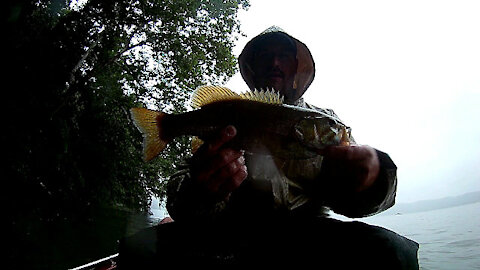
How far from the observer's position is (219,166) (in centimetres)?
219

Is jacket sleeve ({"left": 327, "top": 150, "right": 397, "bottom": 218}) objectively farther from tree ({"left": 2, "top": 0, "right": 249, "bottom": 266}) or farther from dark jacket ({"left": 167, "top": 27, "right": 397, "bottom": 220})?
tree ({"left": 2, "top": 0, "right": 249, "bottom": 266})

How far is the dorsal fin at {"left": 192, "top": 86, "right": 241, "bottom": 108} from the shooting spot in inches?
92.0

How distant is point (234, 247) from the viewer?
235 cm

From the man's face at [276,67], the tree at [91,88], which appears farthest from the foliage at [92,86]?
the man's face at [276,67]

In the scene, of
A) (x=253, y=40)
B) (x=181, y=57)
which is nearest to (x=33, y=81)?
(x=181, y=57)

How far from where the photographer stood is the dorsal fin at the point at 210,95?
2.34 meters

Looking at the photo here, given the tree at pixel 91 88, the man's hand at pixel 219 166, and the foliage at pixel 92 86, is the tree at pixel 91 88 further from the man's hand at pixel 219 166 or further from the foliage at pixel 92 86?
the man's hand at pixel 219 166

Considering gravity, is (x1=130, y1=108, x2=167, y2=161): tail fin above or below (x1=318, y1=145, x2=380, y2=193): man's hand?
above

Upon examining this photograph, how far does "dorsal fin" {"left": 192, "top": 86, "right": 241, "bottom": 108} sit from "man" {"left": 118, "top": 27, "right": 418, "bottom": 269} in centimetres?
30

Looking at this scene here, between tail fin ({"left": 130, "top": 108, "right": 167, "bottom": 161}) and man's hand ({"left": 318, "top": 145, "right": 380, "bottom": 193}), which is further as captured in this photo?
tail fin ({"left": 130, "top": 108, "right": 167, "bottom": 161})

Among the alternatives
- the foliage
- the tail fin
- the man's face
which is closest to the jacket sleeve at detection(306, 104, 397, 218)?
the tail fin

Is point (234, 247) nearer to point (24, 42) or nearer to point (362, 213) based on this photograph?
point (362, 213)

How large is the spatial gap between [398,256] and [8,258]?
14.9 meters

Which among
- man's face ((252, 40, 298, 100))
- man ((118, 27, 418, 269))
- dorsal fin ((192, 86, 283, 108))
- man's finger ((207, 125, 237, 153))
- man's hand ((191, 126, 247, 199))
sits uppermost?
man's face ((252, 40, 298, 100))
